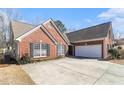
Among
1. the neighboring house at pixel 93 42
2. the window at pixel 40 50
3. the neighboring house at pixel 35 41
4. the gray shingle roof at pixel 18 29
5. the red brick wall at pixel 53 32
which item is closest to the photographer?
the neighboring house at pixel 35 41

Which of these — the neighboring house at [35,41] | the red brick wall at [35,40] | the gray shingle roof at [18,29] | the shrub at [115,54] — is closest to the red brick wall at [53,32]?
the neighboring house at [35,41]

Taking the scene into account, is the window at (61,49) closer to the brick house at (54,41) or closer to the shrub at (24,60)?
the brick house at (54,41)

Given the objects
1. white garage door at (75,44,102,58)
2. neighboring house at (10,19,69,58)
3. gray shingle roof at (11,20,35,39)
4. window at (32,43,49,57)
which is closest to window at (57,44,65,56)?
neighboring house at (10,19,69,58)

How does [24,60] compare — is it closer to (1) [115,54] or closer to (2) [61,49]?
(2) [61,49]

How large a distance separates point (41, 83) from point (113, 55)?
53.2 ft

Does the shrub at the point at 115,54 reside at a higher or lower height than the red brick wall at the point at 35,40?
lower

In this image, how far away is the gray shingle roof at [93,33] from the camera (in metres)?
26.8

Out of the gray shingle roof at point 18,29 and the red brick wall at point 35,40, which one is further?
the gray shingle roof at point 18,29

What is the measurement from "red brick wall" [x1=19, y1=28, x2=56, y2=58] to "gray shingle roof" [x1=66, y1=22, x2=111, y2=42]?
7.32m

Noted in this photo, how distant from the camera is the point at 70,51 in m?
31.0

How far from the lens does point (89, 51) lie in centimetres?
2773

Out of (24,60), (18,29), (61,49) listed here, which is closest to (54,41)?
(61,49)

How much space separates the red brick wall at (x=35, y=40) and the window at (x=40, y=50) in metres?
0.54
